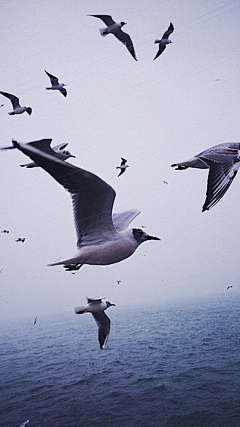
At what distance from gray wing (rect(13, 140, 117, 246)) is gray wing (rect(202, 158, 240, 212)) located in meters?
0.90

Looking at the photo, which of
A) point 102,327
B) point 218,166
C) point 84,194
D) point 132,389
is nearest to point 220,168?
point 218,166

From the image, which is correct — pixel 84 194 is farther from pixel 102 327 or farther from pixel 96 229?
pixel 102 327

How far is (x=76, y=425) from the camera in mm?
21031

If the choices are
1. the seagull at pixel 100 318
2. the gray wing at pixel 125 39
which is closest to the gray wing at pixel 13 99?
the gray wing at pixel 125 39

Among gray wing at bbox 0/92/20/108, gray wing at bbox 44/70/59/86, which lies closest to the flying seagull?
gray wing at bbox 44/70/59/86

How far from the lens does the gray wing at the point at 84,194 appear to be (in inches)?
87.1

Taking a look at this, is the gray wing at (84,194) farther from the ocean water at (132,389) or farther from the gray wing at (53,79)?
the ocean water at (132,389)

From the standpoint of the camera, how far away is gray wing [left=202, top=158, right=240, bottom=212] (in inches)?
108

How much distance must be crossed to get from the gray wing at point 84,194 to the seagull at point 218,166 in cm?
92

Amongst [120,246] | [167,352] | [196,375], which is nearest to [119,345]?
[167,352]

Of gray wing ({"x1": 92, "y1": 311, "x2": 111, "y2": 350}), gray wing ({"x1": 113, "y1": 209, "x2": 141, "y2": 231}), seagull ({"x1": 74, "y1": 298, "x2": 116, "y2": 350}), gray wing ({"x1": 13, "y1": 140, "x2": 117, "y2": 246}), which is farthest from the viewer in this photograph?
gray wing ({"x1": 92, "y1": 311, "x2": 111, "y2": 350})

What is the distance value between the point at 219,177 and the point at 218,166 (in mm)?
158

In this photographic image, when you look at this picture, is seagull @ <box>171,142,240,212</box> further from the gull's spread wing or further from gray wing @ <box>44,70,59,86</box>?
gray wing @ <box>44,70,59,86</box>

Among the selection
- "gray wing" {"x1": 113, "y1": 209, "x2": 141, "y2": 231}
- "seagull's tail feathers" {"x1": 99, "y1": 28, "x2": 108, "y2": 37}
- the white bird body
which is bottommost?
the white bird body
